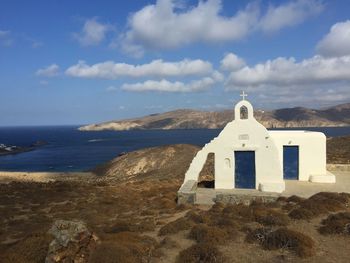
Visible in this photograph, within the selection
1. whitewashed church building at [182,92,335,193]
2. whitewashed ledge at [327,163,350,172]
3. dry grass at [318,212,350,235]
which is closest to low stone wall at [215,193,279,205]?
whitewashed church building at [182,92,335,193]

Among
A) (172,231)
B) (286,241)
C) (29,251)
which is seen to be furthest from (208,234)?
(29,251)

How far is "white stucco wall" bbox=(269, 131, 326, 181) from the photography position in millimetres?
24125

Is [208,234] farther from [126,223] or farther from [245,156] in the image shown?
[245,156]

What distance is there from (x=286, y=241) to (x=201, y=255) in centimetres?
291

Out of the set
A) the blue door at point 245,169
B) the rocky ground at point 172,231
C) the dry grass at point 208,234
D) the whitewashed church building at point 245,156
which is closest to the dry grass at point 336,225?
the rocky ground at point 172,231

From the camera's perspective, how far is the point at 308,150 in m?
24.2

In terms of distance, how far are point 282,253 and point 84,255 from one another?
6080 millimetres

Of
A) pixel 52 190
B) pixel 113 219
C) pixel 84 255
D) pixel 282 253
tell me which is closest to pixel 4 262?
pixel 84 255

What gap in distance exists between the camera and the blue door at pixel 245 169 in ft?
70.1

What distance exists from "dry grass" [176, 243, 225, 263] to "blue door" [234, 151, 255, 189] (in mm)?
9763

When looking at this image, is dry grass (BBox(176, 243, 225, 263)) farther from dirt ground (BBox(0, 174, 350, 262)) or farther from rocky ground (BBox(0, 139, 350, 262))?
dirt ground (BBox(0, 174, 350, 262))

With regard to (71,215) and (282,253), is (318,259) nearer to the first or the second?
→ (282,253)

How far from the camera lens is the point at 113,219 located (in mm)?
18297

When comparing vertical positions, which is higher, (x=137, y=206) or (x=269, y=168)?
(x=269, y=168)
